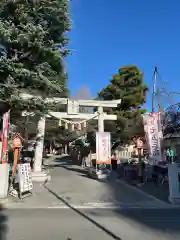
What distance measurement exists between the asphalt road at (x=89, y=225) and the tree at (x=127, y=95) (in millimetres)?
18838

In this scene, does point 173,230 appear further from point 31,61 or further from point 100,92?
point 100,92

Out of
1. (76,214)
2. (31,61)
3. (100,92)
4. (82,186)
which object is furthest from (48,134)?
(76,214)

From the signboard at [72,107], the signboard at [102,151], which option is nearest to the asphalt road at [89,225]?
the signboard at [102,151]

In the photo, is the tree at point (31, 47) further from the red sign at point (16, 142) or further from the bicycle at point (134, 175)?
the bicycle at point (134, 175)

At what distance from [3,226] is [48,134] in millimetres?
21434

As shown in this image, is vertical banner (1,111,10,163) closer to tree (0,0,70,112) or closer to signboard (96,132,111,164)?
tree (0,0,70,112)

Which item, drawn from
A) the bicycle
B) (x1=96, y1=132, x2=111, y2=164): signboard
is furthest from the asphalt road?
(x1=96, y1=132, x2=111, y2=164): signboard

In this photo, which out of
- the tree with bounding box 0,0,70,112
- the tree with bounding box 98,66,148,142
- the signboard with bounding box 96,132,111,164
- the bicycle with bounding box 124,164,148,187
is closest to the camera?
the tree with bounding box 0,0,70,112

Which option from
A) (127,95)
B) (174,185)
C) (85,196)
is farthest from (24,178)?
(127,95)

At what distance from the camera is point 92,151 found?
30.0m

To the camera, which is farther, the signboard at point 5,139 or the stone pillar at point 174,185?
the signboard at point 5,139

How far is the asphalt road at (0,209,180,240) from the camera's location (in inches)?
248

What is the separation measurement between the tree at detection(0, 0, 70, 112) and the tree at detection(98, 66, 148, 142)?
14923 mm

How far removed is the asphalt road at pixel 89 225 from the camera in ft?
20.7
